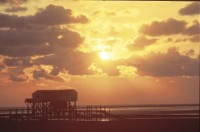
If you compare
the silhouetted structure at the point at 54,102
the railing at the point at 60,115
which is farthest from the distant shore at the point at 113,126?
the silhouetted structure at the point at 54,102

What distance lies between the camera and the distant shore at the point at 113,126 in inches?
867

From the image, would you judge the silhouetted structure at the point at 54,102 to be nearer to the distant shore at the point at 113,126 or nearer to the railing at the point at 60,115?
the railing at the point at 60,115

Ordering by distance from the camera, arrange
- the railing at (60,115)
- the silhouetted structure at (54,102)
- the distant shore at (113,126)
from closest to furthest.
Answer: the distant shore at (113,126) → the railing at (60,115) → the silhouetted structure at (54,102)

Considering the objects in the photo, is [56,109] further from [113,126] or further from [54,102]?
[113,126]

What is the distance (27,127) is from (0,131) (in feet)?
5.07

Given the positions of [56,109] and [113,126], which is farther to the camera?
[56,109]

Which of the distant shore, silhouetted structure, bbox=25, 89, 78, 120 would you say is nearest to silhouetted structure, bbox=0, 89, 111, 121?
silhouetted structure, bbox=25, 89, 78, 120

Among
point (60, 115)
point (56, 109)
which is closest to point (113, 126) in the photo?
point (60, 115)

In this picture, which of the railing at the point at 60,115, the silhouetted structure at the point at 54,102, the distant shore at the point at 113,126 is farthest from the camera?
the silhouetted structure at the point at 54,102

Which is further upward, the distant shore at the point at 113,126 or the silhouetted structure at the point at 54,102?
the silhouetted structure at the point at 54,102

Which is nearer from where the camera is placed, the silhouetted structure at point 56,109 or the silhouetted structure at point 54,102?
the silhouetted structure at point 56,109

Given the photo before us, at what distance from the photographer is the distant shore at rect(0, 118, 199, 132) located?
2202 cm

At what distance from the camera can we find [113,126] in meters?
22.5

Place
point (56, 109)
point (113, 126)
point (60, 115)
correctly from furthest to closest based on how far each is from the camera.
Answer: point (56, 109), point (60, 115), point (113, 126)
